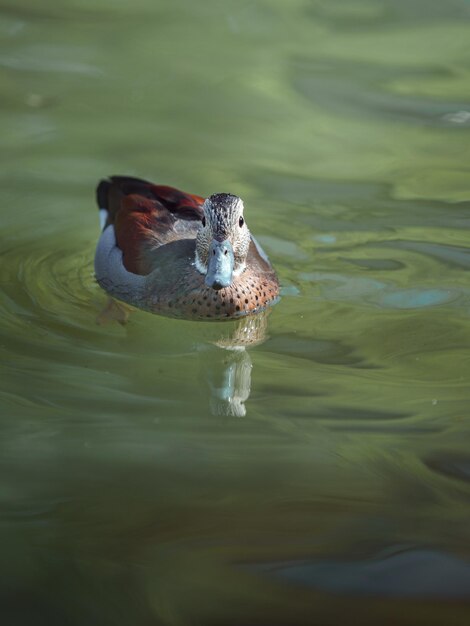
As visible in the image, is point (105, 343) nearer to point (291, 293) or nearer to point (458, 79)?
point (291, 293)

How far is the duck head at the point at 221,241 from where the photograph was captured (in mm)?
6906

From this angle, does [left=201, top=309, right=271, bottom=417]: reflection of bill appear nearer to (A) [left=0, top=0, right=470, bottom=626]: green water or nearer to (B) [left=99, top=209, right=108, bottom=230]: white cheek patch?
(A) [left=0, top=0, right=470, bottom=626]: green water

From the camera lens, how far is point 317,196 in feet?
30.7

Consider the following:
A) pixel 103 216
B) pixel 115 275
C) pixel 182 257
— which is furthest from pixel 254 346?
pixel 103 216

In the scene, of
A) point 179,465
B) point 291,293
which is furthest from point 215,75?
point 179,465

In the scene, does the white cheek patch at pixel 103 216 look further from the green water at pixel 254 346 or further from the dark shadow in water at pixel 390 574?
the dark shadow in water at pixel 390 574

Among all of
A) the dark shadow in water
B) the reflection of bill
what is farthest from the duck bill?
the dark shadow in water

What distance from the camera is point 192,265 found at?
25.1ft

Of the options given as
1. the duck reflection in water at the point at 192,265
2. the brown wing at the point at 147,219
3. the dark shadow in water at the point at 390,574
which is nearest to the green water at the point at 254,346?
the dark shadow in water at the point at 390,574

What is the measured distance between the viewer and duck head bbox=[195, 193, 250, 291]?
6906 millimetres

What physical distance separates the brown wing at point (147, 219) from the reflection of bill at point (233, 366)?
0.82 meters

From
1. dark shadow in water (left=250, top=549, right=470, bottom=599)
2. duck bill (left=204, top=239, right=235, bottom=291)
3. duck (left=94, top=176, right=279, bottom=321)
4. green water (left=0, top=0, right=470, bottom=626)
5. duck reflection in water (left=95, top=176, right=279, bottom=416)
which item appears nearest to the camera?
dark shadow in water (left=250, top=549, right=470, bottom=599)

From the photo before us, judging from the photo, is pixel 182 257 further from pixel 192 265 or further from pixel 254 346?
pixel 254 346

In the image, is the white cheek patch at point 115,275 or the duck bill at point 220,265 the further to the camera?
the white cheek patch at point 115,275
